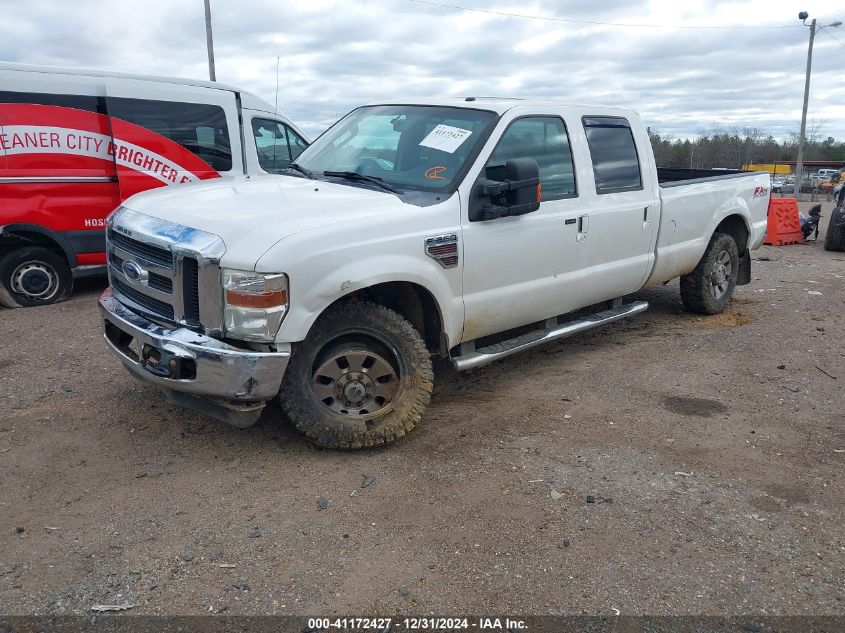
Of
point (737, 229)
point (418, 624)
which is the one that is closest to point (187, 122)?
point (737, 229)

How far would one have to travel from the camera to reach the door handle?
203 inches

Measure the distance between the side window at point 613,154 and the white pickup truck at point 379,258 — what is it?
17 mm

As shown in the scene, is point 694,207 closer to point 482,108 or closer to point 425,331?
point 482,108

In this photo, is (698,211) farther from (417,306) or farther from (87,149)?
(87,149)

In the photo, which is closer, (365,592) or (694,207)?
(365,592)

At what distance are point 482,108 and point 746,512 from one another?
2922 mm

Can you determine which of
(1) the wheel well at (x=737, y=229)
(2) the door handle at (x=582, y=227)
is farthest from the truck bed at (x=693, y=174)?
(2) the door handle at (x=582, y=227)

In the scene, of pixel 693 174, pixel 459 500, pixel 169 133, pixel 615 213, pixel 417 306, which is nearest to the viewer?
pixel 459 500

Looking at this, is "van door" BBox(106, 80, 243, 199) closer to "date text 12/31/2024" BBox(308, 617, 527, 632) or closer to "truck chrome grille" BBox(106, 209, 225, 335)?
"truck chrome grille" BBox(106, 209, 225, 335)

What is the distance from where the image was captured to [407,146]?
4.76 metres

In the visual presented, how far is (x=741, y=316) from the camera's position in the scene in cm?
744

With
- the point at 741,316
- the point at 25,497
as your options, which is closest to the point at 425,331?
the point at 25,497

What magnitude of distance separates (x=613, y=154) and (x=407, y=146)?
1.83 meters

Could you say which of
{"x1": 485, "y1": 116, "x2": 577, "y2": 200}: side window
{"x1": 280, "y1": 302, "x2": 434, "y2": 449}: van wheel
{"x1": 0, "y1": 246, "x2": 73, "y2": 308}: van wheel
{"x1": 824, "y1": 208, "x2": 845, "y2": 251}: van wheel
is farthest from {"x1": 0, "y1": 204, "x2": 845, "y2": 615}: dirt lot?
{"x1": 824, "y1": 208, "x2": 845, "y2": 251}: van wheel
